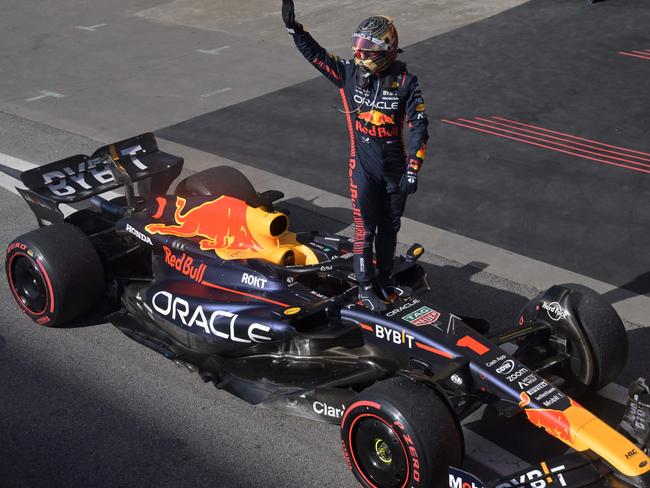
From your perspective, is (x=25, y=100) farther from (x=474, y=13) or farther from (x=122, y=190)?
(x=474, y=13)

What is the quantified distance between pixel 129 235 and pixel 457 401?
3095 mm

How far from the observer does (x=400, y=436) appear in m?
4.94

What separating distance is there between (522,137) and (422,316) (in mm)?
5827

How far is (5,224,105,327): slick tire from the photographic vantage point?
6.78 m

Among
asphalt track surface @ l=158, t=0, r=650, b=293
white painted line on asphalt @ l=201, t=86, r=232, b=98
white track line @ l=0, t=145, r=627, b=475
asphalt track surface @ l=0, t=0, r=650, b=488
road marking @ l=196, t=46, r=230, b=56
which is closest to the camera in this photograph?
white track line @ l=0, t=145, r=627, b=475

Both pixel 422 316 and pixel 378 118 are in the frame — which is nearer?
pixel 422 316

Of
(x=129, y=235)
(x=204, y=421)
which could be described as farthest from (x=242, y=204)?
(x=204, y=421)

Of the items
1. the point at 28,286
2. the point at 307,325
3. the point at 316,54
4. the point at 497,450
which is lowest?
the point at 497,450

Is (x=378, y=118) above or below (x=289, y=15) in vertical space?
below

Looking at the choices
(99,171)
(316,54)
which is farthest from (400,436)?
(99,171)

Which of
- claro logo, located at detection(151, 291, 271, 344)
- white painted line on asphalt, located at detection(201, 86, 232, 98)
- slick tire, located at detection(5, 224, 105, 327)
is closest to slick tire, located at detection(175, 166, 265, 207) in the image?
slick tire, located at detection(5, 224, 105, 327)

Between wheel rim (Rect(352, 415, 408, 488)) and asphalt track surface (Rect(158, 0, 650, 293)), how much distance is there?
3343 millimetres

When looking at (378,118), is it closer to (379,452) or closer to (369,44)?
(369,44)

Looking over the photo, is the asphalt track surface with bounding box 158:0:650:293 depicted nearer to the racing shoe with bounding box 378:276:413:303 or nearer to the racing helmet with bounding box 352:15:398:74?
the racing shoe with bounding box 378:276:413:303
